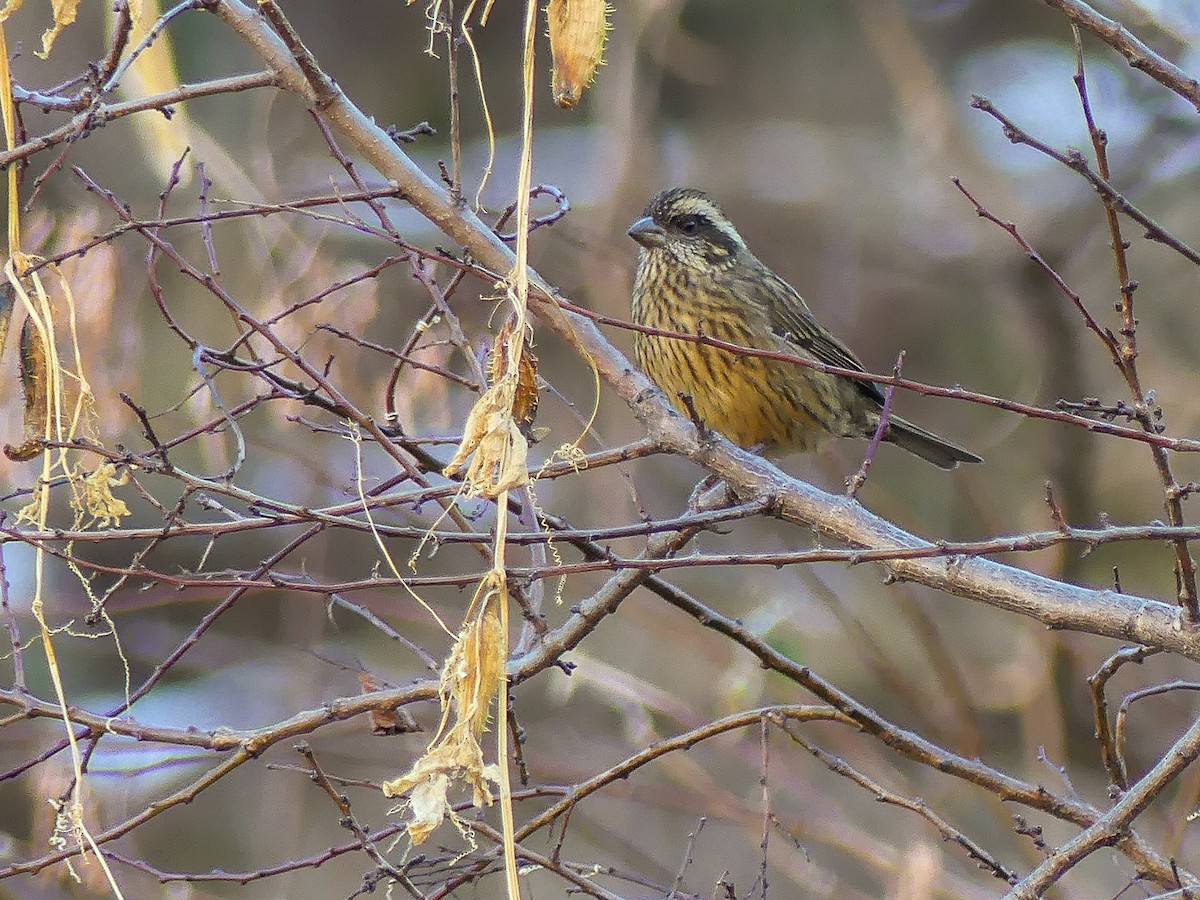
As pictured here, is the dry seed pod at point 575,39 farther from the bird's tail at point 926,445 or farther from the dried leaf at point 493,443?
the bird's tail at point 926,445

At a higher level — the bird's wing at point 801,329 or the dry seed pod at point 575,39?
the dry seed pod at point 575,39

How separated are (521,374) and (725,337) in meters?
3.42

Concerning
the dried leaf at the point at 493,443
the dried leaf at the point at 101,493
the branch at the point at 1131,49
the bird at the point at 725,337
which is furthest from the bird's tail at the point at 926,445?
the dried leaf at the point at 493,443

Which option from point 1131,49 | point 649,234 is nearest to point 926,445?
point 649,234

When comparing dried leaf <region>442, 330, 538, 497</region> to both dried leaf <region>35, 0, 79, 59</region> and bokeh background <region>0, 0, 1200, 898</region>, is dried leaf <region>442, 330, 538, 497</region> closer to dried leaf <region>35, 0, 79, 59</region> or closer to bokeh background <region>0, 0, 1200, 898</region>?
dried leaf <region>35, 0, 79, 59</region>

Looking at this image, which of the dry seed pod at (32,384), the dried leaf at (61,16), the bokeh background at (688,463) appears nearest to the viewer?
the dried leaf at (61,16)

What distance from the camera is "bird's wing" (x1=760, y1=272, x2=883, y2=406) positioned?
582 centimetres

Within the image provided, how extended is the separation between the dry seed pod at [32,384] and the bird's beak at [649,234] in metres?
3.32

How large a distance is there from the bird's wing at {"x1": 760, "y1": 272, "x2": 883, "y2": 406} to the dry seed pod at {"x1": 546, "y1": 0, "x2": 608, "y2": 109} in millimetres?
3704

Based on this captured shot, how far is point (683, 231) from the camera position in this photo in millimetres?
5711

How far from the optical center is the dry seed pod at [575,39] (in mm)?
2062

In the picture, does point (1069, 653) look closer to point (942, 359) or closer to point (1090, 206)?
point (1090, 206)

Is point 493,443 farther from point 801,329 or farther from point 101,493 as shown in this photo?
point 801,329

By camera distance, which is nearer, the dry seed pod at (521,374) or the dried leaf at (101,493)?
the dry seed pod at (521,374)
